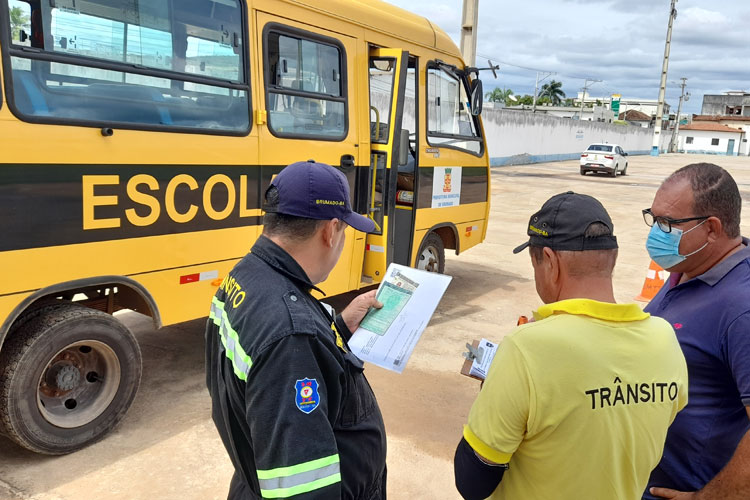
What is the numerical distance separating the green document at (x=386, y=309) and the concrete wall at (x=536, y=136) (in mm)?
25723

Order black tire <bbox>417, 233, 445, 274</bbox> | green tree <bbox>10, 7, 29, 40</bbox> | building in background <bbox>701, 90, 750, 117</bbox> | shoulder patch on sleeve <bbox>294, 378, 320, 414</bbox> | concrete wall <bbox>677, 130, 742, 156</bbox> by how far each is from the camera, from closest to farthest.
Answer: shoulder patch on sleeve <bbox>294, 378, 320, 414</bbox>
green tree <bbox>10, 7, 29, 40</bbox>
black tire <bbox>417, 233, 445, 274</bbox>
concrete wall <bbox>677, 130, 742, 156</bbox>
building in background <bbox>701, 90, 750, 117</bbox>

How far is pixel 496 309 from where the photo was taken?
A: 6.86 meters

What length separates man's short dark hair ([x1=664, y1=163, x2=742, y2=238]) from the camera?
6.95ft

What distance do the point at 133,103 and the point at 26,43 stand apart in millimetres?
627

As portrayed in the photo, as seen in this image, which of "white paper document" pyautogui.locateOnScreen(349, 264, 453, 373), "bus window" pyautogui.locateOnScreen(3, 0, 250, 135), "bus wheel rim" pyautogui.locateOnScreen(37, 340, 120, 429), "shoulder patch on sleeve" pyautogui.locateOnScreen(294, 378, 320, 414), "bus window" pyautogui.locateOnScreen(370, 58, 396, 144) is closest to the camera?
"shoulder patch on sleeve" pyautogui.locateOnScreen(294, 378, 320, 414)

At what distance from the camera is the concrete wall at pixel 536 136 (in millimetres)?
29516

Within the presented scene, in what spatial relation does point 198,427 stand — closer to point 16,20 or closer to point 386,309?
point 386,309

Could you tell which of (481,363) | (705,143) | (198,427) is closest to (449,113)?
(198,427)

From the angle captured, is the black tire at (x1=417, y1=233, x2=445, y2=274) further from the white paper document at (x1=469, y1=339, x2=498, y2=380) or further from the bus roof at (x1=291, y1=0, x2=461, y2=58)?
the white paper document at (x1=469, y1=339, x2=498, y2=380)

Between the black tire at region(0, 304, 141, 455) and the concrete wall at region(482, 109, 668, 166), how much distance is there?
25103 mm

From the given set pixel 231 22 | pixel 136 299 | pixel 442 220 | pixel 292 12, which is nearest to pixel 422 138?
pixel 442 220

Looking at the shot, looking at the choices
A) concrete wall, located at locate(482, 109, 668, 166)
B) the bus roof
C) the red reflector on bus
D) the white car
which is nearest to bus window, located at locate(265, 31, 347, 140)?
the bus roof

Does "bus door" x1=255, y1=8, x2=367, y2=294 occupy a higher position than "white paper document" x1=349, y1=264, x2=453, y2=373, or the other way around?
"bus door" x1=255, y1=8, x2=367, y2=294

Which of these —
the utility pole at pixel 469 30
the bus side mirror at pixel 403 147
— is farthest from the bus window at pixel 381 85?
the utility pole at pixel 469 30
